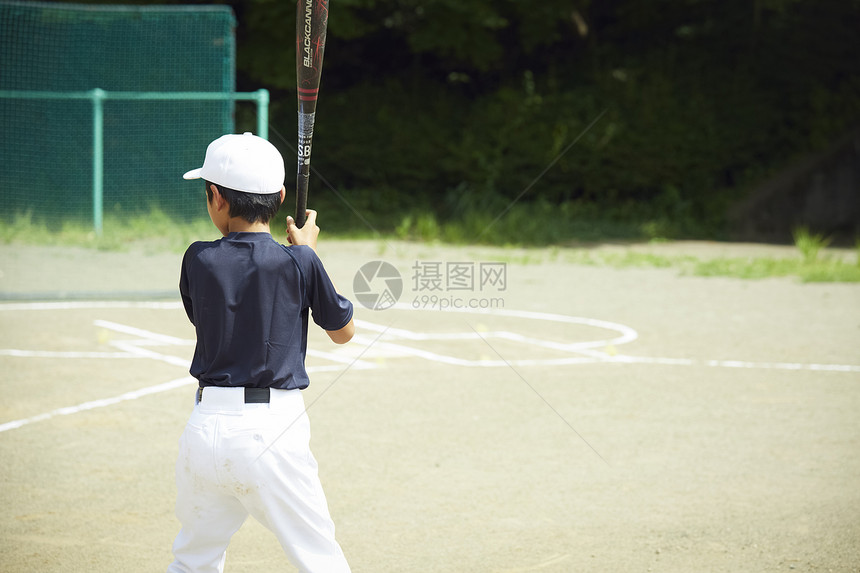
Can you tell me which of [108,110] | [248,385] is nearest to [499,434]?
[248,385]

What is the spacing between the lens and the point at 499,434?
624cm

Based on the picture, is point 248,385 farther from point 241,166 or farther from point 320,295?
point 241,166

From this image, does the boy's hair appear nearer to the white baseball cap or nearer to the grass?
the white baseball cap

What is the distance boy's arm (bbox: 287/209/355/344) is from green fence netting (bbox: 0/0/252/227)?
12984mm

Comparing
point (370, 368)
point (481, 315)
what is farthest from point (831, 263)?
point (370, 368)

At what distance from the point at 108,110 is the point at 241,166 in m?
16.2

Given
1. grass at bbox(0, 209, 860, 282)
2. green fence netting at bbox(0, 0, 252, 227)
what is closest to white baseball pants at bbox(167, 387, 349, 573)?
grass at bbox(0, 209, 860, 282)

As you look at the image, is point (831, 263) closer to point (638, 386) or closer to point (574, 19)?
point (638, 386)

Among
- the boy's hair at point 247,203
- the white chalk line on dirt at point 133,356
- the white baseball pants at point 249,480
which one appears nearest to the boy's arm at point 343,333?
the white baseball pants at point 249,480

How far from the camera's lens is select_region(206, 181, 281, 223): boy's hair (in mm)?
3061

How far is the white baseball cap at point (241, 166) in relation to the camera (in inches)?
119

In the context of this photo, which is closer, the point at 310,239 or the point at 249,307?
the point at 249,307

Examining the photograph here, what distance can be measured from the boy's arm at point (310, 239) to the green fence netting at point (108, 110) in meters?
13.0

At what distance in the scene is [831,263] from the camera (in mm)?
A: 14617
